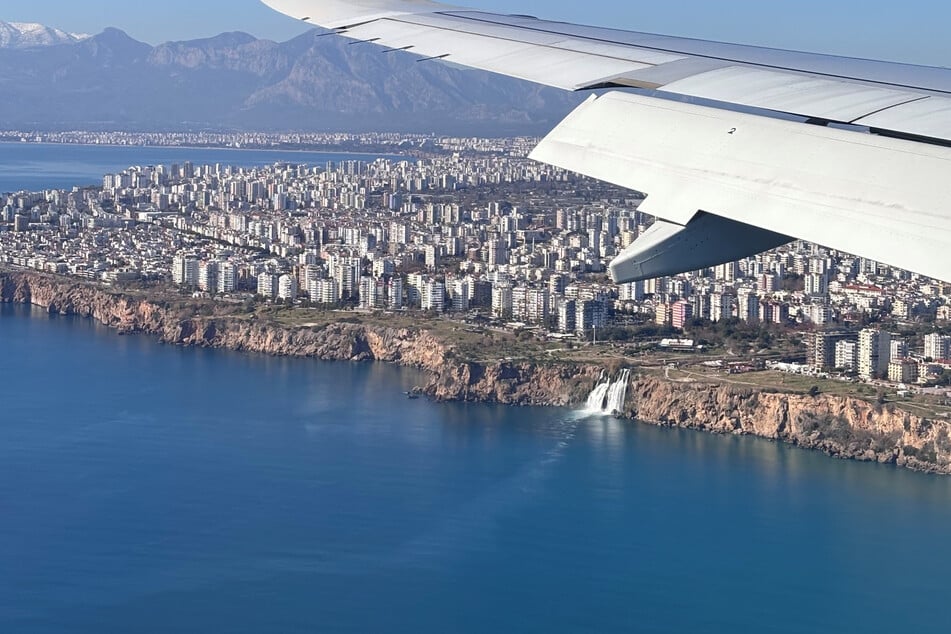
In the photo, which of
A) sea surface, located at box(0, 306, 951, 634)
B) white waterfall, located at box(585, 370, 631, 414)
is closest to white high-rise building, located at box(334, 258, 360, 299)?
sea surface, located at box(0, 306, 951, 634)

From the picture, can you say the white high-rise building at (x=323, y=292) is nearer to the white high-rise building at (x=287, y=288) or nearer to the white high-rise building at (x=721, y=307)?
the white high-rise building at (x=287, y=288)

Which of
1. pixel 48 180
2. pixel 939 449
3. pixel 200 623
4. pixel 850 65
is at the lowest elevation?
pixel 200 623

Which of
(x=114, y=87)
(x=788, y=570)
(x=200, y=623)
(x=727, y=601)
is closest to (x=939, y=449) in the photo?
(x=788, y=570)

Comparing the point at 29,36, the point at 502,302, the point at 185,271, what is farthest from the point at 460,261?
the point at 29,36

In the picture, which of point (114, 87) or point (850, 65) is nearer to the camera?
point (850, 65)

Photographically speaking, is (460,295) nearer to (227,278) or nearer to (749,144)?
(227,278)

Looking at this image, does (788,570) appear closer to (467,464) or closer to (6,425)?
(467,464)

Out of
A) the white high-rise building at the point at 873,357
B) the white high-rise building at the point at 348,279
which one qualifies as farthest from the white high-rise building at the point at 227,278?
the white high-rise building at the point at 873,357
